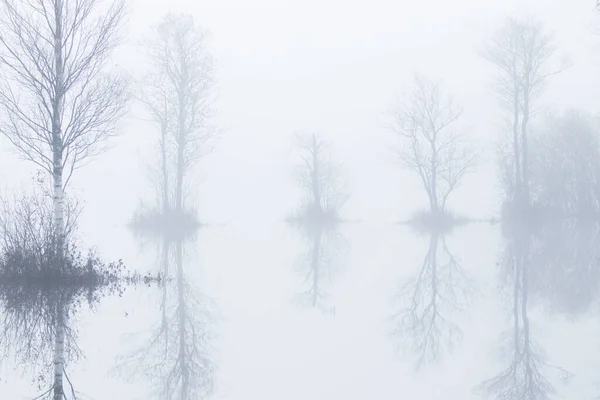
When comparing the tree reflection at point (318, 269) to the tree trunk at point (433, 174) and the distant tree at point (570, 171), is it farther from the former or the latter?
the distant tree at point (570, 171)

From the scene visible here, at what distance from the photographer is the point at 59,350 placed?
23.5ft

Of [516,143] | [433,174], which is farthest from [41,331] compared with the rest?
[433,174]

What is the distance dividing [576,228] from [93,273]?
901 inches

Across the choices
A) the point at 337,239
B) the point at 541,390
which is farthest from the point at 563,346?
the point at 337,239

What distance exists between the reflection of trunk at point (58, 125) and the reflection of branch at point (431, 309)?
572 cm

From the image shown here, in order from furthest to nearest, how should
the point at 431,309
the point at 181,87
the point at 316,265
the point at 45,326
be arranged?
the point at 181,87 < the point at 316,265 < the point at 431,309 < the point at 45,326

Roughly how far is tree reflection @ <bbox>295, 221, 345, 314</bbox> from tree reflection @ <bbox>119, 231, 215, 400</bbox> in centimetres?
160

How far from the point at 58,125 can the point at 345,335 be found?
22.6 ft

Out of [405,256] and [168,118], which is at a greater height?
[168,118]

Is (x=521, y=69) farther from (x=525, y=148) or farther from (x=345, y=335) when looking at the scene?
(x=345, y=335)

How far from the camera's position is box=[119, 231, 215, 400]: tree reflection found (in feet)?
19.7

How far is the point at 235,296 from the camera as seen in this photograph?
1145cm

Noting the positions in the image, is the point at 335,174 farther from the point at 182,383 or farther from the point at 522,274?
the point at 182,383

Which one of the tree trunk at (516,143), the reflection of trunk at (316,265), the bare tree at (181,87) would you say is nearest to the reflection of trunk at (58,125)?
the reflection of trunk at (316,265)
